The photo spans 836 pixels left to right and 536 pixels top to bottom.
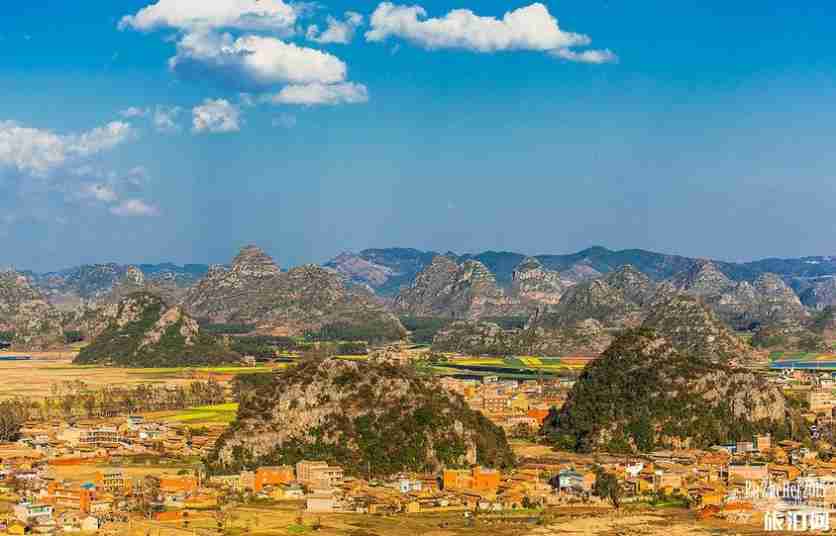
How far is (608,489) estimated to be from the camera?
296ft

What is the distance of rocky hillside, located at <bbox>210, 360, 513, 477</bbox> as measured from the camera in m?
98.7

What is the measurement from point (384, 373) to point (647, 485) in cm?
2577

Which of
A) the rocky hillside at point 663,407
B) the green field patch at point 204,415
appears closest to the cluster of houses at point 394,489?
the rocky hillside at point 663,407

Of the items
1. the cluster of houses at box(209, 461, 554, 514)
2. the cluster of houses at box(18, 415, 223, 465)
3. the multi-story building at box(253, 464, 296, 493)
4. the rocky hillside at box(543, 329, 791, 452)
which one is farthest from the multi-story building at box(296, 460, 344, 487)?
the rocky hillside at box(543, 329, 791, 452)

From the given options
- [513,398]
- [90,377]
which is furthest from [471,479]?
[90,377]

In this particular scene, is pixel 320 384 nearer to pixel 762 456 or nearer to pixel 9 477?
pixel 9 477

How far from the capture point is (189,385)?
166750 millimetres

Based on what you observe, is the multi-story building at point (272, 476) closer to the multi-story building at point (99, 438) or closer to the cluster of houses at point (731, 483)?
the cluster of houses at point (731, 483)

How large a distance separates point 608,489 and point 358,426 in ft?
71.0

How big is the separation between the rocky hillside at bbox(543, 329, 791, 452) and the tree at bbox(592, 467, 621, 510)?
70.6ft

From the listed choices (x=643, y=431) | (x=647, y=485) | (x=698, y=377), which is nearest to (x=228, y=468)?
(x=647, y=485)

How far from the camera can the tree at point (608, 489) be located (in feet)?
292

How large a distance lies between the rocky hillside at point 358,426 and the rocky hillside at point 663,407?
13997 millimetres

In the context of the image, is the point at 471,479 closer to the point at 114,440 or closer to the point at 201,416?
the point at 114,440
